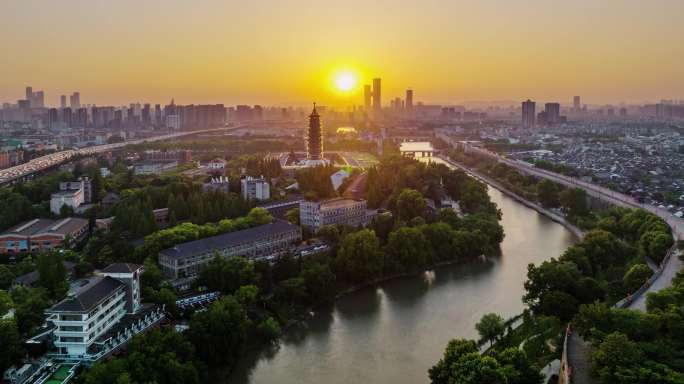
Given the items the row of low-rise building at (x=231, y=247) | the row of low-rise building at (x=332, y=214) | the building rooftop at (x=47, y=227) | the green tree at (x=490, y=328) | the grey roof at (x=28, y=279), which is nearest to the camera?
the green tree at (x=490, y=328)

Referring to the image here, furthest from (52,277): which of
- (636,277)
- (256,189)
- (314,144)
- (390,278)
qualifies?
(314,144)

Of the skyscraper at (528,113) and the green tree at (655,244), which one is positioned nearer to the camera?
the green tree at (655,244)

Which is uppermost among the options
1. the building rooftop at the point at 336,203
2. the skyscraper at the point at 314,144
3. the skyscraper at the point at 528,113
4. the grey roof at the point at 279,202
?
the skyscraper at the point at 528,113

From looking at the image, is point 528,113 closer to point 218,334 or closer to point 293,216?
point 293,216

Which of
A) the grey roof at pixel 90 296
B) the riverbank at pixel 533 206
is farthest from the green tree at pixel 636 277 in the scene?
the grey roof at pixel 90 296

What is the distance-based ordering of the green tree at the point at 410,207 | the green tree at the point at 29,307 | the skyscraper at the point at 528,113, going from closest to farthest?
the green tree at the point at 29,307
the green tree at the point at 410,207
the skyscraper at the point at 528,113

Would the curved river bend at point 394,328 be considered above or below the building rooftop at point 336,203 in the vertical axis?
below

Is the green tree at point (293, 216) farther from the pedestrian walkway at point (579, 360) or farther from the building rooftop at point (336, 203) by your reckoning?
the pedestrian walkway at point (579, 360)
